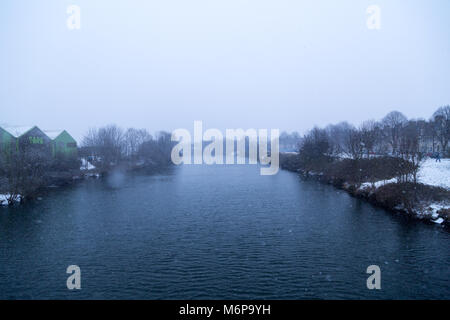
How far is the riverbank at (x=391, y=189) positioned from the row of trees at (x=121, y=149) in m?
36.0

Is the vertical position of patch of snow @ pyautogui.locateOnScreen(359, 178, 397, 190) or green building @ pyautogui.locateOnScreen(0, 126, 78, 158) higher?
green building @ pyautogui.locateOnScreen(0, 126, 78, 158)

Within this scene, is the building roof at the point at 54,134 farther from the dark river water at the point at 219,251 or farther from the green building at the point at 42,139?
the dark river water at the point at 219,251

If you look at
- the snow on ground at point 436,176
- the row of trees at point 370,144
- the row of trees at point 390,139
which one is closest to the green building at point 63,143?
the row of trees at point 370,144

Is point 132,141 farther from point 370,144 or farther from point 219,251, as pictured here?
point 219,251

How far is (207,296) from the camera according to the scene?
8.07 meters

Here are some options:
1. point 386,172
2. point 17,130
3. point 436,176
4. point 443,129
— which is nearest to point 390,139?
point 443,129

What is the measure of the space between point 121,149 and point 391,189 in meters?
50.9

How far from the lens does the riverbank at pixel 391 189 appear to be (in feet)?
51.6

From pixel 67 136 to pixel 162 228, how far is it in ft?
128

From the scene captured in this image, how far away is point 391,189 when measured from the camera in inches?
764

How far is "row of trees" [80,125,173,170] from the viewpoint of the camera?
48.3 metres

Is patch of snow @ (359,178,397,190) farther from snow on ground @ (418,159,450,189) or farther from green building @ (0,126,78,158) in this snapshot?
green building @ (0,126,78,158)

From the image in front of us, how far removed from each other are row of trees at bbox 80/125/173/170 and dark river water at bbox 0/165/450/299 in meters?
30.0

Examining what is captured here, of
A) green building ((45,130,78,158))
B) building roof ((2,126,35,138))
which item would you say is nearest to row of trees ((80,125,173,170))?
green building ((45,130,78,158))
